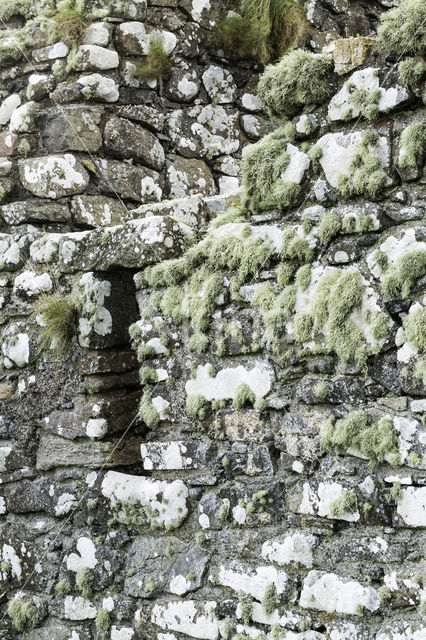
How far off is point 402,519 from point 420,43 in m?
1.74

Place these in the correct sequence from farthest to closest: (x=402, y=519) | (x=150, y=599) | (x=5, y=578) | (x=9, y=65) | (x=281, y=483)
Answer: (x=9, y=65) → (x=5, y=578) → (x=150, y=599) → (x=281, y=483) → (x=402, y=519)

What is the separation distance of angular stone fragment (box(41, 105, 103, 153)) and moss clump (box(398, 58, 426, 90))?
2.50m

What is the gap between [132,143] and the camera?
16.5 ft

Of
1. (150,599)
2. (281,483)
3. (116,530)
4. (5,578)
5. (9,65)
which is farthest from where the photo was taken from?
(9,65)

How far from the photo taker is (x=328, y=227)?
307cm

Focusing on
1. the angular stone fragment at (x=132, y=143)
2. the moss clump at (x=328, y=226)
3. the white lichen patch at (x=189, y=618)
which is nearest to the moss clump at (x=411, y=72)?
the moss clump at (x=328, y=226)

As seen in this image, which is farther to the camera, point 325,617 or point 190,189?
point 190,189

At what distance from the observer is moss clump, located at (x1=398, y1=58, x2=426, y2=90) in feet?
9.31

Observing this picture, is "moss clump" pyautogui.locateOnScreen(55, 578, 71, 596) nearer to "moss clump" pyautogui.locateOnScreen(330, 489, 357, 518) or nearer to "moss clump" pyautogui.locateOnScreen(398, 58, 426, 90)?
"moss clump" pyautogui.locateOnScreen(330, 489, 357, 518)

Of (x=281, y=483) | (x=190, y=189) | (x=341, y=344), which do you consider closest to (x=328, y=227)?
(x=341, y=344)

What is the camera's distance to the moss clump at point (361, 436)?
2.78 meters

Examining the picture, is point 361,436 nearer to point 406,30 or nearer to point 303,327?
point 303,327

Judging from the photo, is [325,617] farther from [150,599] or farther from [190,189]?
[190,189]

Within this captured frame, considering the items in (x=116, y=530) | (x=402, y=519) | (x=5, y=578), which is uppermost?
(x=402, y=519)
